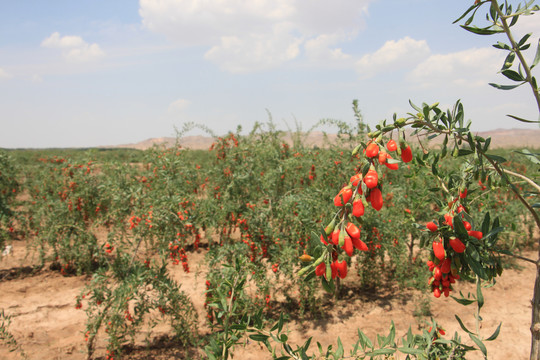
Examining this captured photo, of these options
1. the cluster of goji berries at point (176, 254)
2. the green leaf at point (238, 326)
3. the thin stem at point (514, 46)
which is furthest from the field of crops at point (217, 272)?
the thin stem at point (514, 46)

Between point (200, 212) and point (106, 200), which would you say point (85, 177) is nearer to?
point (106, 200)

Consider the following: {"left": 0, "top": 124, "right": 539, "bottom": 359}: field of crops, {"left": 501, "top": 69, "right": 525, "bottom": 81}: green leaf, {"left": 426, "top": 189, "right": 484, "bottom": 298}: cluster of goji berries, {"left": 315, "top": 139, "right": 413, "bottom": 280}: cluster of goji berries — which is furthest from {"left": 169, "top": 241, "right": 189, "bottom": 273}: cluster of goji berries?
{"left": 501, "top": 69, "right": 525, "bottom": 81}: green leaf

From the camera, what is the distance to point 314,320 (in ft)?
14.0

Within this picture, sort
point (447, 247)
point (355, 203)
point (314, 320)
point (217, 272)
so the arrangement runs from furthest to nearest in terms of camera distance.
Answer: point (314, 320) → point (217, 272) → point (447, 247) → point (355, 203)

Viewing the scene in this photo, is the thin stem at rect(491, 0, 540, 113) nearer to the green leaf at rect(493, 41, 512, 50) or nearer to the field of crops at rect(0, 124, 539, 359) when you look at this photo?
the green leaf at rect(493, 41, 512, 50)

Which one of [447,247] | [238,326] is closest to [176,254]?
[238,326]

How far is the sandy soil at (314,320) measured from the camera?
3701 millimetres

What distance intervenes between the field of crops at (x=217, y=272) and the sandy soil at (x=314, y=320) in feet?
0.07

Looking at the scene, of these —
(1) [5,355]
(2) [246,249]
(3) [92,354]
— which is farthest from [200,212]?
(1) [5,355]

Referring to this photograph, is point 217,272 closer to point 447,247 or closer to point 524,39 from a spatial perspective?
point 447,247

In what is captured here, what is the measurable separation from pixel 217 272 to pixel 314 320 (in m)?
1.55

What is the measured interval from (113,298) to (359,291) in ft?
11.3

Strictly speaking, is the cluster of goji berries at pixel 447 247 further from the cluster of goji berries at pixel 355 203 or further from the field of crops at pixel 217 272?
the field of crops at pixel 217 272

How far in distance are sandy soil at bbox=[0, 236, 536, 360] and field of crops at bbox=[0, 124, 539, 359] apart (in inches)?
0.8
